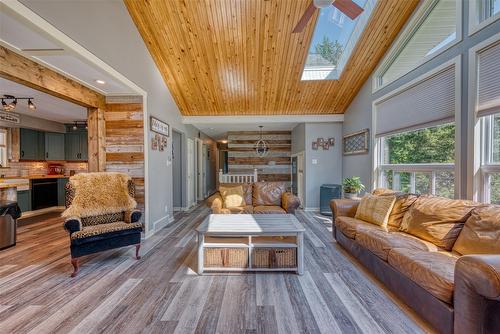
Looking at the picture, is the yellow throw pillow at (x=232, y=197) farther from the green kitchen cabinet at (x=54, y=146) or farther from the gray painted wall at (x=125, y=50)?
the green kitchen cabinet at (x=54, y=146)

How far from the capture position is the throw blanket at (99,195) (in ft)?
9.50

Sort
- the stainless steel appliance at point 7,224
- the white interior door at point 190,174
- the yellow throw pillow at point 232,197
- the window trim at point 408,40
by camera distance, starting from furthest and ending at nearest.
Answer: the white interior door at point 190,174 < the yellow throw pillow at point 232,197 < the stainless steel appliance at point 7,224 < the window trim at point 408,40

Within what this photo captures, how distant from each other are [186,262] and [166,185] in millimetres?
2247

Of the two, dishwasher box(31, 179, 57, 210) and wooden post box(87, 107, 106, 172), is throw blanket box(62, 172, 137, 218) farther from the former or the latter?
dishwasher box(31, 179, 57, 210)

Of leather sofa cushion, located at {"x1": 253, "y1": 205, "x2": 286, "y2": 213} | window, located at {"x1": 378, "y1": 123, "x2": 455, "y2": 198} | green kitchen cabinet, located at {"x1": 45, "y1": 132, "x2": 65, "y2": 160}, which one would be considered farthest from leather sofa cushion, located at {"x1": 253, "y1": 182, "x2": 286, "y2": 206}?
green kitchen cabinet, located at {"x1": 45, "y1": 132, "x2": 65, "y2": 160}

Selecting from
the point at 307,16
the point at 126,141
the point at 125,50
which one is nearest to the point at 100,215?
the point at 126,141

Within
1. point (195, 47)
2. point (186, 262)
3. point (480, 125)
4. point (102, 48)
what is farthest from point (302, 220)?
point (102, 48)

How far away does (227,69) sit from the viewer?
4441mm

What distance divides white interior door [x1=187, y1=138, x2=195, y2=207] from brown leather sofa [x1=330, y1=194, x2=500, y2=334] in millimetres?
4472

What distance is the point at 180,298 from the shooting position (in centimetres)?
210

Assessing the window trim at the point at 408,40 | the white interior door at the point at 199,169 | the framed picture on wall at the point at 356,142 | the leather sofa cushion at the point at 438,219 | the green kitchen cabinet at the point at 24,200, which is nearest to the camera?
the leather sofa cushion at the point at 438,219

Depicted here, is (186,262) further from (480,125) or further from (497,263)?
(480,125)

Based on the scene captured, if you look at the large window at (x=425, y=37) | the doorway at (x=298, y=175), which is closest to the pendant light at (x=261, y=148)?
the doorway at (x=298, y=175)

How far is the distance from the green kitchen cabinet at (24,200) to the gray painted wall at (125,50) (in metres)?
3.46
